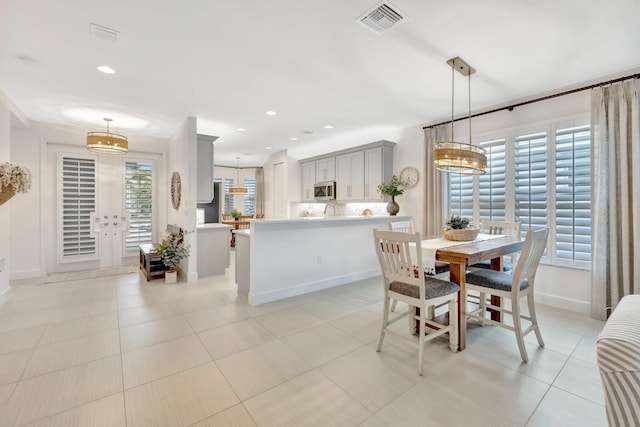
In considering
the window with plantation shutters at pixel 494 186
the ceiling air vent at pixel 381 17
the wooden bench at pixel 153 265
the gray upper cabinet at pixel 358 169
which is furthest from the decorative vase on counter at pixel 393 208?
the wooden bench at pixel 153 265

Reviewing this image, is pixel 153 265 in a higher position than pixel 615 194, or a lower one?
lower

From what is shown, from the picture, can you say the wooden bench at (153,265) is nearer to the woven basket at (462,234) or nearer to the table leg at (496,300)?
the woven basket at (462,234)

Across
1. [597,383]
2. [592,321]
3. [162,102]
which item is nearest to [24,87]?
[162,102]

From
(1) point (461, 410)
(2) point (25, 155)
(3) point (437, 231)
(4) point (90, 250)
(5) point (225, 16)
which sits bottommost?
(1) point (461, 410)

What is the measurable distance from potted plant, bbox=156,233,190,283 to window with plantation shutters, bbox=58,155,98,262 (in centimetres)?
185

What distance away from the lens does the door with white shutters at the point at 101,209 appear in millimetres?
5094

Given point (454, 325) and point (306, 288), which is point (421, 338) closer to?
point (454, 325)

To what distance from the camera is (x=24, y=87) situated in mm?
3377

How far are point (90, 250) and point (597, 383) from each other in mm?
7197

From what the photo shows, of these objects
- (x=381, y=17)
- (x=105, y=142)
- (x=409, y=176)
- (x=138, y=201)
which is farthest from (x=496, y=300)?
(x=138, y=201)

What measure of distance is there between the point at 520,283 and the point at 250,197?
8.94 meters

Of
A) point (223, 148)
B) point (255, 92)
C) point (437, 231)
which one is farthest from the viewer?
point (223, 148)

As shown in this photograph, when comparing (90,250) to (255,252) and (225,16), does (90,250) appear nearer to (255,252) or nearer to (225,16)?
(255,252)

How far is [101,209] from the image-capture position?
539cm
